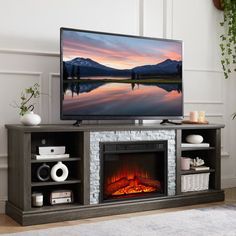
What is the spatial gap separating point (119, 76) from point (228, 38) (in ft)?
5.46

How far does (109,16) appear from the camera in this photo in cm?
440

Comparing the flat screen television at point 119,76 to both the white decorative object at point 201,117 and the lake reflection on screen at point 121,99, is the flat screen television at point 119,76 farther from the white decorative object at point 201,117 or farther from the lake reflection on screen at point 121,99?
the white decorative object at point 201,117

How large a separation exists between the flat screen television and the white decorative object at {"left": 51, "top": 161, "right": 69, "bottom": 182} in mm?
401

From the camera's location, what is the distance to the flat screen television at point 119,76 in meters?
3.86

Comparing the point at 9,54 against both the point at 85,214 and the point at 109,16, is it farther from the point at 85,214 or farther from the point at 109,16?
the point at 85,214

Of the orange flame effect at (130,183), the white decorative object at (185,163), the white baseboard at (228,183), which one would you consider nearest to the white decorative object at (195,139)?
the white decorative object at (185,163)

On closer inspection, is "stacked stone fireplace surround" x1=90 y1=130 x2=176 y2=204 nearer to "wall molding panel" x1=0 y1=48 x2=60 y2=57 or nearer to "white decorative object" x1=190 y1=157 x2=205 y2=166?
"white decorative object" x1=190 y1=157 x2=205 y2=166

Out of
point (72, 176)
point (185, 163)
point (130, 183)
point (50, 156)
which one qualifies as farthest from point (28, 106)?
point (185, 163)

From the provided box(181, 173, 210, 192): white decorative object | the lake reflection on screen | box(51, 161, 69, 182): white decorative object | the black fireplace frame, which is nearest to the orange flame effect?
the black fireplace frame

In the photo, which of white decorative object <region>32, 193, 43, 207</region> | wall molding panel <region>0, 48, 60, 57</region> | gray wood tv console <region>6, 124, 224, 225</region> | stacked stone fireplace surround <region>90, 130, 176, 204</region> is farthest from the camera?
wall molding panel <region>0, 48, 60, 57</region>

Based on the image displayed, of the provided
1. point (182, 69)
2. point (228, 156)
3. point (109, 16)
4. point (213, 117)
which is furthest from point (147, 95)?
point (228, 156)

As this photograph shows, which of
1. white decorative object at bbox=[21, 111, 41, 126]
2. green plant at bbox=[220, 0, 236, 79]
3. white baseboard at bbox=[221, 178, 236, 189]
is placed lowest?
white baseboard at bbox=[221, 178, 236, 189]

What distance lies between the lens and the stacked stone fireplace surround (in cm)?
379

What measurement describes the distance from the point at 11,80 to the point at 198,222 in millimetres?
1971
